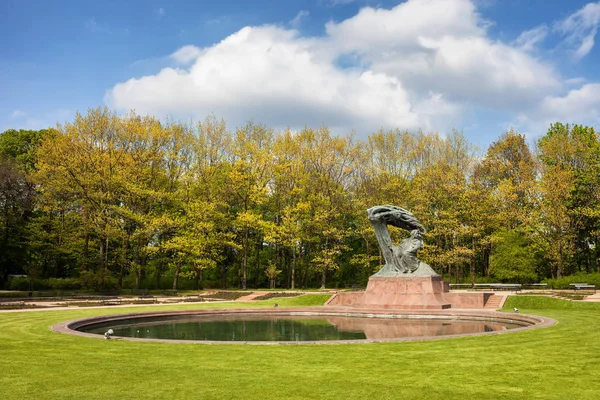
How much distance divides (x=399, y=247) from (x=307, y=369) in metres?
21.0

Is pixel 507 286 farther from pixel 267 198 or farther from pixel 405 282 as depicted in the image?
pixel 267 198

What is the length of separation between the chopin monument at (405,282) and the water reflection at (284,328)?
4.84 meters

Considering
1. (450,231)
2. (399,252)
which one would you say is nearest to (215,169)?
(450,231)

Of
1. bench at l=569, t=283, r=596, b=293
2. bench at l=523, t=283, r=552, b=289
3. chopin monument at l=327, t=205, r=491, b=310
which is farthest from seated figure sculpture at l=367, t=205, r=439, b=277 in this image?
bench at l=523, t=283, r=552, b=289

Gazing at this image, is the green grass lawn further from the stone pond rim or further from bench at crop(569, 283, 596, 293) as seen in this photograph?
bench at crop(569, 283, 596, 293)

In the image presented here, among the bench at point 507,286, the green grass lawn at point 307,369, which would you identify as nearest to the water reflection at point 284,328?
the green grass lawn at point 307,369

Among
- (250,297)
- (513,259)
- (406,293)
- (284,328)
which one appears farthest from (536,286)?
(284,328)

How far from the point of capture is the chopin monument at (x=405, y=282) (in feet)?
97.1

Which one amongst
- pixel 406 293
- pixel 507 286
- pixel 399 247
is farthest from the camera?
pixel 507 286

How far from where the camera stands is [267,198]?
53.6 m

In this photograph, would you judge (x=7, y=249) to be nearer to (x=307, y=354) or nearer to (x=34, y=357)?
(x=34, y=357)

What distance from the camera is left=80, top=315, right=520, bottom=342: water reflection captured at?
739 inches

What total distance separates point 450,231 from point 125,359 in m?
41.5

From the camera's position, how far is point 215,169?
177ft
